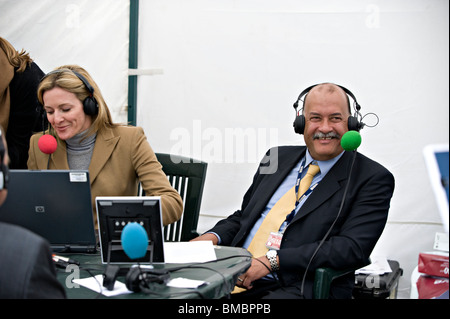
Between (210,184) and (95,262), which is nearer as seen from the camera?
(95,262)

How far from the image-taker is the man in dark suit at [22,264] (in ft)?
3.20

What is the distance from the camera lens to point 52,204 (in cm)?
178

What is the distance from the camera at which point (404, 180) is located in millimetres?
3139

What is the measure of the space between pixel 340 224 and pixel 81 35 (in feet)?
7.93

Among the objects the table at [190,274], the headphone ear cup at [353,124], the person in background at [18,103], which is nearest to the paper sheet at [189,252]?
the table at [190,274]

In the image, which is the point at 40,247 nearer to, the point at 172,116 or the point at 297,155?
the point at 297,155

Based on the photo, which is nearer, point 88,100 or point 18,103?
point 88,100

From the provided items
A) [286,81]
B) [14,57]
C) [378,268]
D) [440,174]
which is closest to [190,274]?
[440,174]

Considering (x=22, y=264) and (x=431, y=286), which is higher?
(x=22, y=264)

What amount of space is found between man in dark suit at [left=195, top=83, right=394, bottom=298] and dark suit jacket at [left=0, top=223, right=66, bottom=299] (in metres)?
1.27

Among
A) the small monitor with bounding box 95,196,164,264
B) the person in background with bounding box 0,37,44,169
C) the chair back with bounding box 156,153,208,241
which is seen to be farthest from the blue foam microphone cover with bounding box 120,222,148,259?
the person in background with bounding box 0,37,44,169

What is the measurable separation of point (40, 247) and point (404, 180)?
2.62 metres

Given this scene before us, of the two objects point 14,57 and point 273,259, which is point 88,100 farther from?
point 273,259
